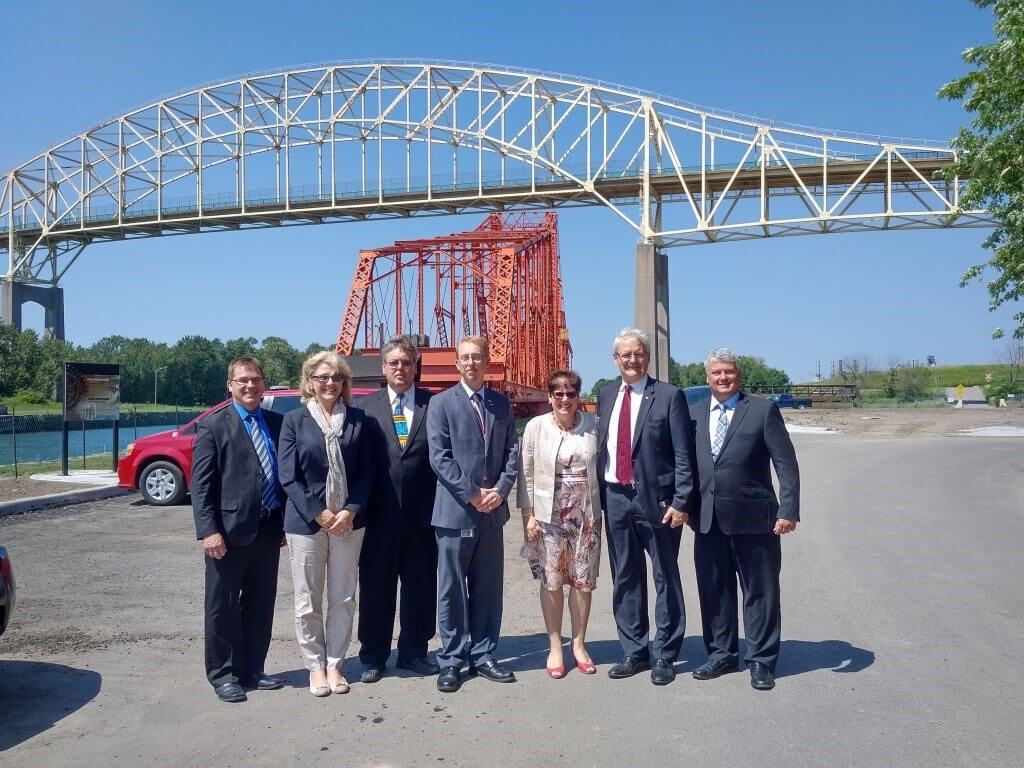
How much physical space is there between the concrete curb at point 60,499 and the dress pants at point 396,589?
27.5 ft

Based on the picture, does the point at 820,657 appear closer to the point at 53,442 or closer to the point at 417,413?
the point at 417,413

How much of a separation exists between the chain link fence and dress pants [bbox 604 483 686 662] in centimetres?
1355

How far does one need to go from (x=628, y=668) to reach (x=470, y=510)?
130cm

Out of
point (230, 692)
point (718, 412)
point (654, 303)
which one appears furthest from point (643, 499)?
point (654, 303)

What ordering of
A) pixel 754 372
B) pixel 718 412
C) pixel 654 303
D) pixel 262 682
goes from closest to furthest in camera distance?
pixel 262 682 < pixel 718 412 < pixel 654 303 < pixel 754 372

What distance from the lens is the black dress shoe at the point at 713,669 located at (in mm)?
4949

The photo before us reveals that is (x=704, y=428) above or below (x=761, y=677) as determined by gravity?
above

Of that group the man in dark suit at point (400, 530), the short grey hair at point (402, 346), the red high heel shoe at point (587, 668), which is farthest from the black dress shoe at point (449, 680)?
the short grey hair at point (402, 346)

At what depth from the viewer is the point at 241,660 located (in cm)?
486

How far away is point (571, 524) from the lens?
5.11m

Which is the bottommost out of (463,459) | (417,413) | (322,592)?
(322,592)

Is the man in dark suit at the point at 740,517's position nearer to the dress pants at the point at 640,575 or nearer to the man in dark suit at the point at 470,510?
the dress pants at the point at 640,575

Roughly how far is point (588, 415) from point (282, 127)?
41453 mm

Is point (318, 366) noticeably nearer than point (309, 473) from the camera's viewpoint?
No
